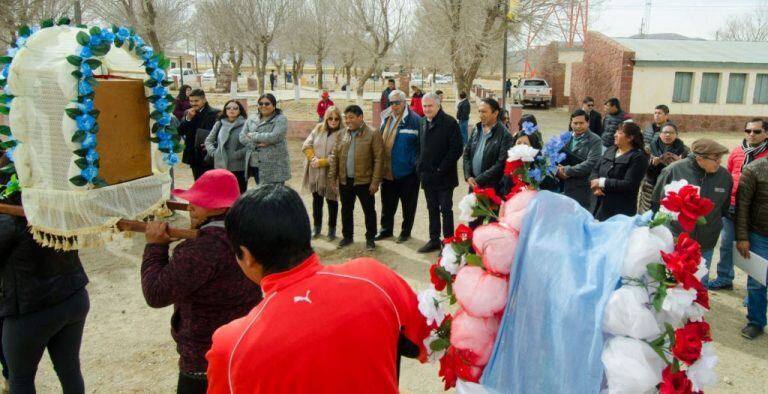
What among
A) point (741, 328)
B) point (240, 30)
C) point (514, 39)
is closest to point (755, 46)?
point (514, 39)

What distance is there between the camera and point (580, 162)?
20.6ft

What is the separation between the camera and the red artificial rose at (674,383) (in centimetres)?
165

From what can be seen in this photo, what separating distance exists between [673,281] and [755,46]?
26006 millimetres

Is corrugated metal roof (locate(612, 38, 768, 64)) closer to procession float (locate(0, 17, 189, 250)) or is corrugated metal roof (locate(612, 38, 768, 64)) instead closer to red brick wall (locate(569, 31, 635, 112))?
red brick wall (locate(569, 31, 635, 112))

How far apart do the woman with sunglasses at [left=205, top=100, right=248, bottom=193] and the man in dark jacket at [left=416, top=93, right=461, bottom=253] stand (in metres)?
2.27

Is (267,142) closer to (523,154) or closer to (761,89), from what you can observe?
(523,154)

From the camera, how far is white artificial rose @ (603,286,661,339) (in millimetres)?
1662

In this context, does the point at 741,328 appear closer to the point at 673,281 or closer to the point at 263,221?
the point at 673,281

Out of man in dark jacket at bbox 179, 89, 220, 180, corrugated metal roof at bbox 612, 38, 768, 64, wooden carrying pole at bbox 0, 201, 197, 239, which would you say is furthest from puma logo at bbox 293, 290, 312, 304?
corrugated metal roof at bbox 612, 38, 768, 64

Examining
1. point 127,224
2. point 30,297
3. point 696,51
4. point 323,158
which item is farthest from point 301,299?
point 696,51

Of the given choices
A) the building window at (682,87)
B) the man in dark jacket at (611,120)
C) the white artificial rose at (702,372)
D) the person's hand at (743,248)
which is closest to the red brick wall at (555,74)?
the building window at (682,87)

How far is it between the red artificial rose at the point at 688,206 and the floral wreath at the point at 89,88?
7.50 ft

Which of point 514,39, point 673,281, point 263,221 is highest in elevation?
point 514,39

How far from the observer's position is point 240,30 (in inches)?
934
